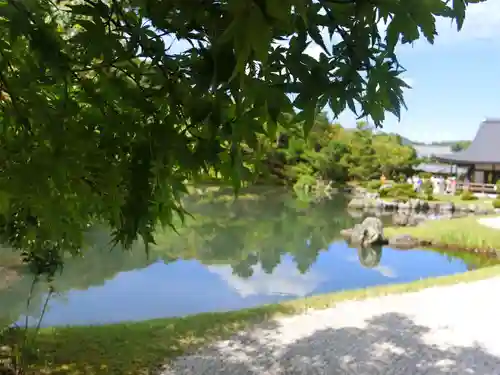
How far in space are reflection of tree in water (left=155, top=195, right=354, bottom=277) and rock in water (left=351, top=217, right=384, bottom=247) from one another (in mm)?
626

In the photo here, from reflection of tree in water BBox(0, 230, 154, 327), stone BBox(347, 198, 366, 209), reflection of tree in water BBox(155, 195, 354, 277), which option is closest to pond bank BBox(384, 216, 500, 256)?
reflection of tree in water BBox(155, 195, 354, 277)

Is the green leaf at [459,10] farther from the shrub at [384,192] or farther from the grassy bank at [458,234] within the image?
the shrub at [384,192]

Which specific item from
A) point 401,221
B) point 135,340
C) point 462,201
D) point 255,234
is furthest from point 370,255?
point 462,201

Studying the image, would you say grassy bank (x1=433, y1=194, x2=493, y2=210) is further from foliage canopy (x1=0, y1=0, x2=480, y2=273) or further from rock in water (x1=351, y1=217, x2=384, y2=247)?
foliage canopy (x1=0, y1=0, x2=480, y2=273)

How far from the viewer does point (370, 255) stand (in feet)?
30.0

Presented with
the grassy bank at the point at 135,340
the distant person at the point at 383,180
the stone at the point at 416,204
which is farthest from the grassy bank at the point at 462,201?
the grassy bank at the point at 135,340

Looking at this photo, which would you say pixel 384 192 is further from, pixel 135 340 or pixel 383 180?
pixel 135 340

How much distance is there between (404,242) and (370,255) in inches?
38.7

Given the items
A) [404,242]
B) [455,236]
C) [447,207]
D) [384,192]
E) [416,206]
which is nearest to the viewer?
[455,236]

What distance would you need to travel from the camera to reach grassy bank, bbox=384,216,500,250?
29.5 feet

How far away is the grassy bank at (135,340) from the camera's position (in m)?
3.11

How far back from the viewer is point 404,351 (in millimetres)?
3293

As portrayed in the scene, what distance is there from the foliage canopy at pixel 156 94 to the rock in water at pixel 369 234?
9.18 m

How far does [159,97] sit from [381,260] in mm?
8169
